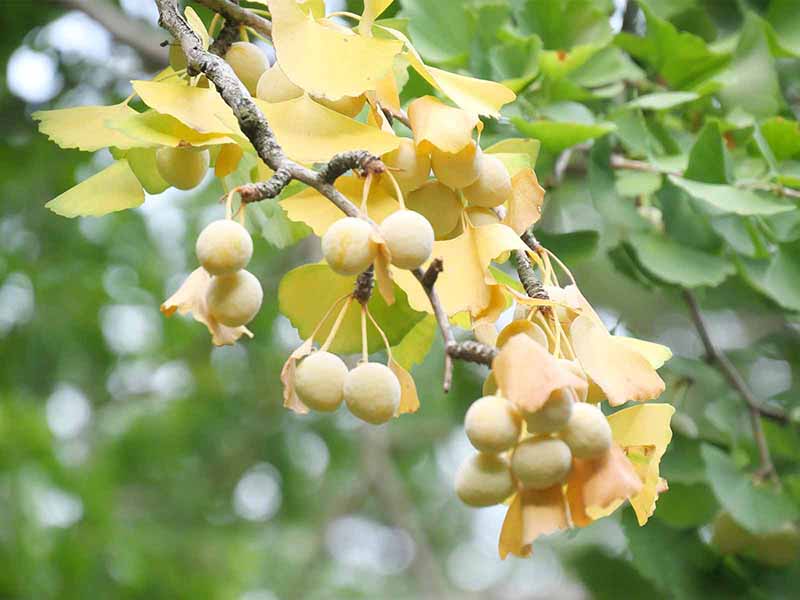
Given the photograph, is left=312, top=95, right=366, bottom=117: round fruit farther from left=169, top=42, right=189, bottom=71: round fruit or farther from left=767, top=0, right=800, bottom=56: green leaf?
left=767, top=0, right=800, bottom=56: green leaf

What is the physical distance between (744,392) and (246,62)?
700 millimetres

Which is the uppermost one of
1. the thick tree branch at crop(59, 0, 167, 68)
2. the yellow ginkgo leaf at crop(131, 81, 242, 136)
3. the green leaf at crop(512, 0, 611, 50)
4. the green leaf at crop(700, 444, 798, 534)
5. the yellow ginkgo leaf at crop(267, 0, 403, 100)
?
the yellow ginkgo leaf at crop(267, 0, 403, 100)

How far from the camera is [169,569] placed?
1.99 m

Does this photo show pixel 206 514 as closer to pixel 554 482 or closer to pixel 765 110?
pixel 765 110

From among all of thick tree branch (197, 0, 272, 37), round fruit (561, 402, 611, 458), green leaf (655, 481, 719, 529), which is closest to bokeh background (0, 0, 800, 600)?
green leaf (655, 481, 719, 529)

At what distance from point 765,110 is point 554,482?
27.9 inches

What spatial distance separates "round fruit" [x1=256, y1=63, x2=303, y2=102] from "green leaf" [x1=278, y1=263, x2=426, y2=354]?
0.09 metres

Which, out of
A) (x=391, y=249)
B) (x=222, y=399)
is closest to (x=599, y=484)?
(x=391, y=249)

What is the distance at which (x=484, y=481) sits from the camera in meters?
0.40

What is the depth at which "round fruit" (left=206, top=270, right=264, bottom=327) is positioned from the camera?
16.9 inches

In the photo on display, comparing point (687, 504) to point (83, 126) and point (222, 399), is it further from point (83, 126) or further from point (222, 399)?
point (222, 399)

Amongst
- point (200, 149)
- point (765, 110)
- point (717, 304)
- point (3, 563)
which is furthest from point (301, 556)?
point (200, 149)

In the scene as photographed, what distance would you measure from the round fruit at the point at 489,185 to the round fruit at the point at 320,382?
11 centimetres

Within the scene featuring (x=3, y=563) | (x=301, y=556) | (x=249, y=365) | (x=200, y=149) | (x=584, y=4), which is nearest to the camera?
(x=200, y=149)
